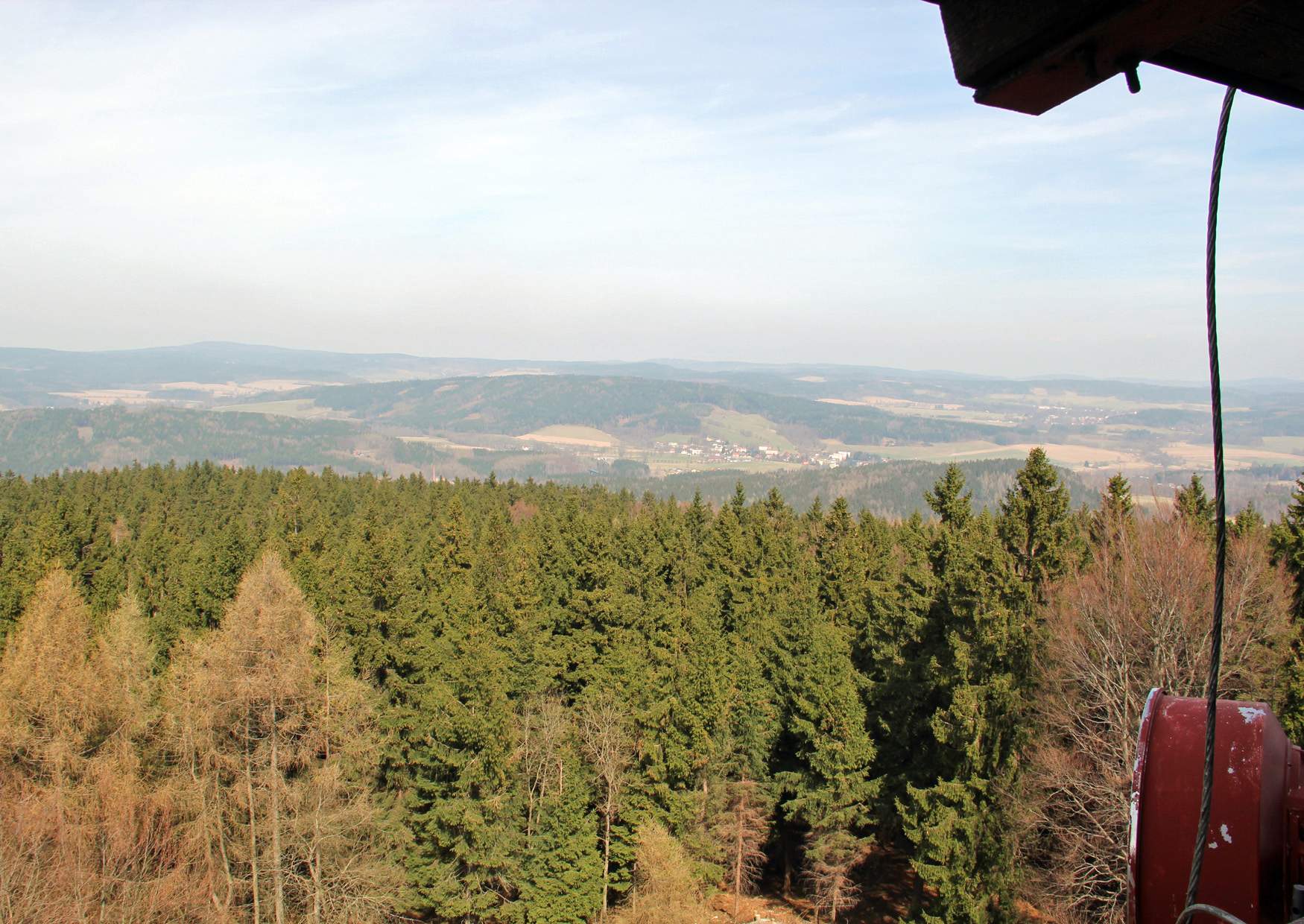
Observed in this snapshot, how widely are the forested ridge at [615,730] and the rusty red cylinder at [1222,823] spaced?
52.0 feet

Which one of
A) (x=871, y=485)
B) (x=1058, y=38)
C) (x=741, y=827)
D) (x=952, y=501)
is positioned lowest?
(x=741, y=827)

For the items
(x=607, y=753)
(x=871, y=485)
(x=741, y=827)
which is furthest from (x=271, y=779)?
(x=871, y=485)

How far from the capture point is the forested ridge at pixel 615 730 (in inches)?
755

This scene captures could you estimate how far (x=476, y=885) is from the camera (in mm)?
22844

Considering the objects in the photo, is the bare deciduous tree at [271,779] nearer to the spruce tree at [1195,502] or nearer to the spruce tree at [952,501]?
the spruce tree at [952,501]

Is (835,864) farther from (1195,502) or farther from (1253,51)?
(1253,51)

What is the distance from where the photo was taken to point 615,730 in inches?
1000

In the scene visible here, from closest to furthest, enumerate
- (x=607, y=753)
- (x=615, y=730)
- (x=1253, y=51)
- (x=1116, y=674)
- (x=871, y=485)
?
1. (x=1253, y=51)
2. (x=1116, y=674)
3. (x=607, y=753)
4. (x=615, y=730)
5. (x=871, y=485)

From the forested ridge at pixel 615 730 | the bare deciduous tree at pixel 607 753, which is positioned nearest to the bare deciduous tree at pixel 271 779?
the forested ridge at pixel 615 730

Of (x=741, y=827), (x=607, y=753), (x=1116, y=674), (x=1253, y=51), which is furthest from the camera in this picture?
(x=741, y=827)

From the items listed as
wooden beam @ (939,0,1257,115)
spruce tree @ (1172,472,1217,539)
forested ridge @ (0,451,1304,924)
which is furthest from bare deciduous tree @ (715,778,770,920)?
wooden beam @ (939,0,1257,115)

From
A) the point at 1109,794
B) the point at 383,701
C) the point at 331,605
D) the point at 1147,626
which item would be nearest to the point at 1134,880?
the point at 1109,794

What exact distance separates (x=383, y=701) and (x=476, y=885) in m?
7.94

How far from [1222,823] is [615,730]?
78.3ft
